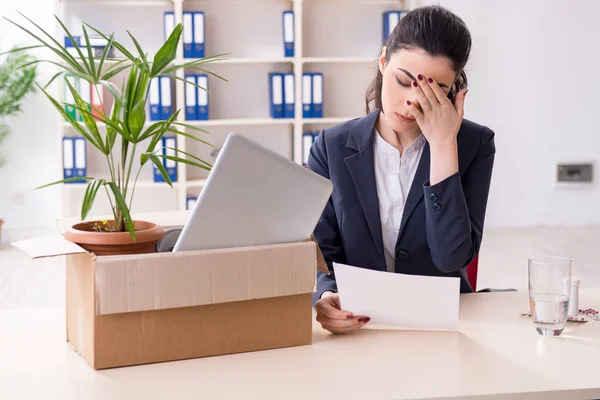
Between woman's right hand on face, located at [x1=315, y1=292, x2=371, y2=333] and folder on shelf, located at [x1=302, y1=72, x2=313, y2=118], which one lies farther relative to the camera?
folder on shelf, located at [x1=302, y1=72, x2=313, y2=118]

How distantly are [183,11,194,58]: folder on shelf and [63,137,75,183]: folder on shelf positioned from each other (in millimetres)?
895

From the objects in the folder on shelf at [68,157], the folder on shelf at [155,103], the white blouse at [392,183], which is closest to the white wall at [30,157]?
the folder on shelf at [68,157]

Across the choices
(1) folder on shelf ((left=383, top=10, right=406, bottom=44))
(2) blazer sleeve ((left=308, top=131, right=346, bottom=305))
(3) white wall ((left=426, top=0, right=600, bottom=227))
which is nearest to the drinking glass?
(2) blazer sleeve ((left=308, top=131, right=346, bottom=305))

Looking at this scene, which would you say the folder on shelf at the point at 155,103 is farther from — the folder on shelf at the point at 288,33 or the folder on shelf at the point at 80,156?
the folder on shelf at the point at 288,33

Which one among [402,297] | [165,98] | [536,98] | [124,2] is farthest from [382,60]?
[536,98]

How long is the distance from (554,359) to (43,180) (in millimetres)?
4495

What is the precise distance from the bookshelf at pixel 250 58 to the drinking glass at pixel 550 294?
3.79 metres

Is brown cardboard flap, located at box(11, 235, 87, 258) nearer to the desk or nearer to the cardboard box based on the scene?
the cardboard box

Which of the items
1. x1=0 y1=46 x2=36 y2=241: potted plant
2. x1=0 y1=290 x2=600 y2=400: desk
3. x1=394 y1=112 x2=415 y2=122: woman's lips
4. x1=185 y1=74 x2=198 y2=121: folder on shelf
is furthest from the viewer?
x1=185 y1=74 x2=198 y2=121: folder on shelf

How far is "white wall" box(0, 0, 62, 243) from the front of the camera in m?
5.25

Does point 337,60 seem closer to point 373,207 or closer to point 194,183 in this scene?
point 194,183

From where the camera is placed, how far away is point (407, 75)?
1.71 m

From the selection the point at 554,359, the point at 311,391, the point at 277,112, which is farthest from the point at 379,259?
the point at 277,112

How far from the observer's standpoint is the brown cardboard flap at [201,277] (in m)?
1.25
